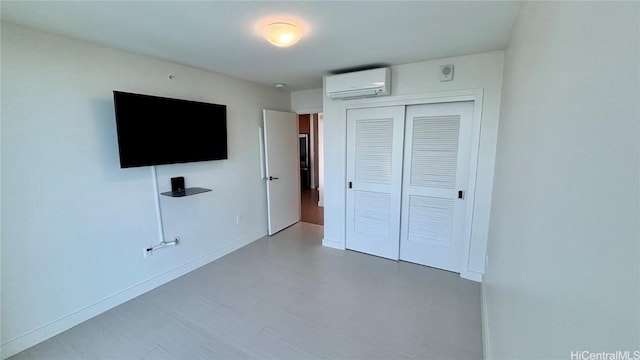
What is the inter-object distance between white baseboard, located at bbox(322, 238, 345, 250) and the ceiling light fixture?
2.61m

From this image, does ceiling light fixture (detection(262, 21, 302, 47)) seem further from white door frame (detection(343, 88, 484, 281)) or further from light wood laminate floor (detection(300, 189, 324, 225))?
light wood laminate floor (detection(300, 189, 324, 225))

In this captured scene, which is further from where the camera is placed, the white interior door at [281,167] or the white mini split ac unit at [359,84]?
the white interior door at [281,167]

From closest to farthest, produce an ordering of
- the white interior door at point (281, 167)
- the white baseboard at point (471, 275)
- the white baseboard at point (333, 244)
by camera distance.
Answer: the white baseboard at point (471, 275)
the white baseboard at point (333, 244)
the white interior door at point (281, 167)

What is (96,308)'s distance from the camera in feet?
7.48

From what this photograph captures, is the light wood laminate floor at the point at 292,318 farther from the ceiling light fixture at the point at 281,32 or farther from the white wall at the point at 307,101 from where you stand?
the white wall at the point at 307,101

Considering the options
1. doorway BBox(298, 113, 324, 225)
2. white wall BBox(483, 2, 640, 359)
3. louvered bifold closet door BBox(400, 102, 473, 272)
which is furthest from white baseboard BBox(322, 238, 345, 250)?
doorway BBox(298, 113, 324, 225)

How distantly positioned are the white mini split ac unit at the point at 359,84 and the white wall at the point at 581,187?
174cm

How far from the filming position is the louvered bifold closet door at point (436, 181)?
2738 mm

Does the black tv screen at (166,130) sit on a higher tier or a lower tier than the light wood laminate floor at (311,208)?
higher

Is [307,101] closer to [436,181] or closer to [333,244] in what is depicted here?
[333,244]

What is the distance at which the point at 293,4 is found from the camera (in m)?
1.56

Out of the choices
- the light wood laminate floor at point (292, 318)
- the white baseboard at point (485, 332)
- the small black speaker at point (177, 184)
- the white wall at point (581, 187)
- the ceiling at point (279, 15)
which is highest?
the ceiling at point (279, 15)

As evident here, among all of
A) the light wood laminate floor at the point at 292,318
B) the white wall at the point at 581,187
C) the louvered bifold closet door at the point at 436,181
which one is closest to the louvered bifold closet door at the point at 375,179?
the louvered bifold closet door at the point at 436,181

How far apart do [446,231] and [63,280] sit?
3635 millimetres
